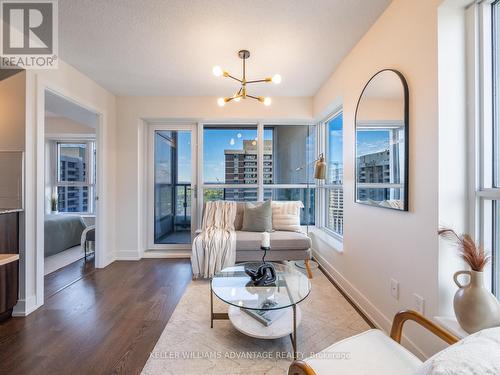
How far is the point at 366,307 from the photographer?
6.92 feet

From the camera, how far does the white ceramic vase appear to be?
1091 mm

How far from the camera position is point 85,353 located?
167 centimetres

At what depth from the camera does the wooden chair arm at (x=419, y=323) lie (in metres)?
1.00

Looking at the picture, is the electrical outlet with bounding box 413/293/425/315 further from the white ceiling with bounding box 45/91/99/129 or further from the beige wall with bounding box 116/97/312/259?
the white ceiling with bounding box 45/91/99/129

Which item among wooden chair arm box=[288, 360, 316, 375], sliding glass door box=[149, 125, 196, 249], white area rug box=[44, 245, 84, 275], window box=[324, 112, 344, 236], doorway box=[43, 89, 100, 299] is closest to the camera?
wooden chair arm box=[288, 360, 316, 375]

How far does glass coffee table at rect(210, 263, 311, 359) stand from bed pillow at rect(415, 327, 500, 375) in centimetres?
103

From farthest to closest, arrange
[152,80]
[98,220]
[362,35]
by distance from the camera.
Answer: [98,220]
[152,80]
[362,35]

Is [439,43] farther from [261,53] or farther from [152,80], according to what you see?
[152,80]

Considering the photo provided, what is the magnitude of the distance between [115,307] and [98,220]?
5.03 feet

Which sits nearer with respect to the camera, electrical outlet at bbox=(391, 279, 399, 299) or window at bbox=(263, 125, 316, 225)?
electrical outlet at bbox=(391, 279, 399, 299)

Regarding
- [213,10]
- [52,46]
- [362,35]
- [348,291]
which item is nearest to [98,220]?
[52,46]

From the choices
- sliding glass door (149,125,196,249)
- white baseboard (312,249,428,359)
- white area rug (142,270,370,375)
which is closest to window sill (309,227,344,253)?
white baseboard (312,249,428,359)

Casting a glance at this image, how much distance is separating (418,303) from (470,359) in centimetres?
113

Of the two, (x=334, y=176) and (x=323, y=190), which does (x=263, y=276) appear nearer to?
(x=334, y=176)
